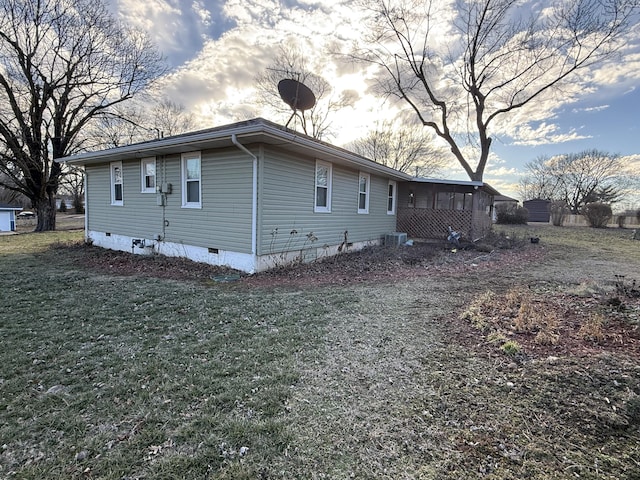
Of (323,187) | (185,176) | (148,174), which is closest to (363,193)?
(323,187)

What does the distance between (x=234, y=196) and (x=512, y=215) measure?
28.5 meters

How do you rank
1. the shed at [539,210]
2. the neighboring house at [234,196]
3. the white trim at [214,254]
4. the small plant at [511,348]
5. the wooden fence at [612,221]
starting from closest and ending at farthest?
the small plant at [511,348]
the neighboring house at [234,196]
the white trim at [214,254]
the wooden fence at [612,221]
the shed at [539,210]

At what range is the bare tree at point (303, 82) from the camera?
20.2m

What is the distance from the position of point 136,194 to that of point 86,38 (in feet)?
38.4

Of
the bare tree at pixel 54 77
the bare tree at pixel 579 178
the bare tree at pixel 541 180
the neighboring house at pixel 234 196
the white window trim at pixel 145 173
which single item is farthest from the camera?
the bare tree at pixel 541 180

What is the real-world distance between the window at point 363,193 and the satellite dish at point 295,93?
9.65ft

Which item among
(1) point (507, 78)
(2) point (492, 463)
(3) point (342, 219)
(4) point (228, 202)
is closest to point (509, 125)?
(1) point (507, 78)

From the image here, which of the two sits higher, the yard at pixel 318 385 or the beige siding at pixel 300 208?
the beige siding at pixel 300 208

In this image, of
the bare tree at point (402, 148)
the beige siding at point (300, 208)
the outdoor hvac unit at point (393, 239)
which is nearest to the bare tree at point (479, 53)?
the bare tree at point (402, 148)

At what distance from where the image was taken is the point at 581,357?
289 centimetres

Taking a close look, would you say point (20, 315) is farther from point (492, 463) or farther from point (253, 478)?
point (492, 463)

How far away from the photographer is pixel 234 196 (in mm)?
6980

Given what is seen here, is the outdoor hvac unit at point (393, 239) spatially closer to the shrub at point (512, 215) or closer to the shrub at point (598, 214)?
the shrub at point (512, 215)

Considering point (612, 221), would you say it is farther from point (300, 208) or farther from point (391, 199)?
point (300, 208)
